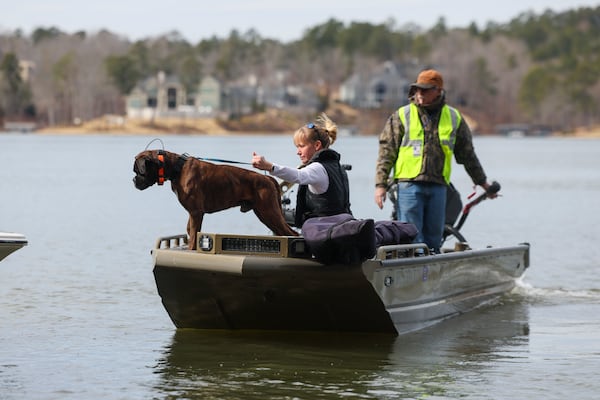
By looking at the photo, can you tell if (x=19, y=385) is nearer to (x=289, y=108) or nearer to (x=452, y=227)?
(x=452, y=227)

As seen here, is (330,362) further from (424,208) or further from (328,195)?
(424,208)

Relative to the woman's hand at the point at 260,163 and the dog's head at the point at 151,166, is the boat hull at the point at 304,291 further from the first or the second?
the woman's hand at the point at 260,163

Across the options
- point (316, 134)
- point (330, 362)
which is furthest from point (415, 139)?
point (330, 362)

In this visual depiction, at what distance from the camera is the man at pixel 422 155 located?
11.9 m

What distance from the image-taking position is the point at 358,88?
574ft

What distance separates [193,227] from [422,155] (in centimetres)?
235

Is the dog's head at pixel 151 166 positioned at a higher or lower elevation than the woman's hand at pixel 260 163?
lower

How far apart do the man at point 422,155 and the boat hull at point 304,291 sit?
46 centimetres

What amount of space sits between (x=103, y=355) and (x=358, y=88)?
16486cm

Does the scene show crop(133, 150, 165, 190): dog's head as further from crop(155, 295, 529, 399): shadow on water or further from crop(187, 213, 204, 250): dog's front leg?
crop(155, 295, 529, 399): shadow on water

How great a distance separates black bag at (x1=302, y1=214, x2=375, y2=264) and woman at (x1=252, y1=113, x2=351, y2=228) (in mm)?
161

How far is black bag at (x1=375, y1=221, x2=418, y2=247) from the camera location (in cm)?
1100

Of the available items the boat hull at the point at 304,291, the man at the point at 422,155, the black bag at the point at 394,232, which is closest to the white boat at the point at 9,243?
the boat hull at the point at 304,291

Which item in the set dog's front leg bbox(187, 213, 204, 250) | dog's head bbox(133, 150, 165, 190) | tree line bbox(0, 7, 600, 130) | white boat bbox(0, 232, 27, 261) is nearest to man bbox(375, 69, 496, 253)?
dog's front leg bbox(187, 213, 204, 250)
